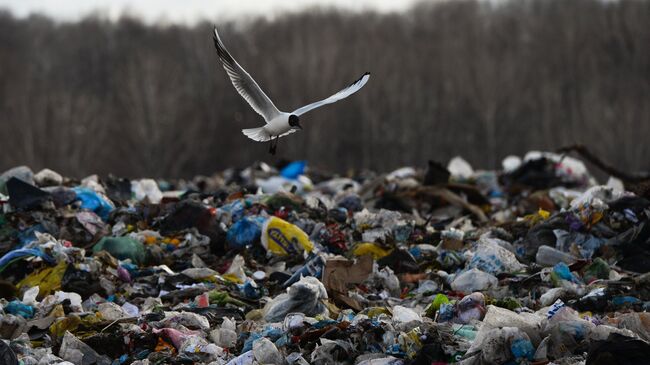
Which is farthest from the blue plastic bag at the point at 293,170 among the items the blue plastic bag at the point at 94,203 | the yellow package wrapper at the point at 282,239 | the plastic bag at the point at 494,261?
the plastic bag at the point at 494,261

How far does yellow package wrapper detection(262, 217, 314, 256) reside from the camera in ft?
23.6

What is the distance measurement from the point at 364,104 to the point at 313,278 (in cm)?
2897

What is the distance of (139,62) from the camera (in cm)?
3541

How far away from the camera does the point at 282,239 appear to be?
23.7 feet

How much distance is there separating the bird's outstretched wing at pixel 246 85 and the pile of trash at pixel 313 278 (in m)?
1.08

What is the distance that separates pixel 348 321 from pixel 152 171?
89.4 ft

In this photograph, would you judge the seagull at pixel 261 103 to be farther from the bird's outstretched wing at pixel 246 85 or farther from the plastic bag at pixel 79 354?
the plastic bag at pixel 79 354

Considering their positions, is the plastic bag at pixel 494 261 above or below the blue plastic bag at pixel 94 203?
below

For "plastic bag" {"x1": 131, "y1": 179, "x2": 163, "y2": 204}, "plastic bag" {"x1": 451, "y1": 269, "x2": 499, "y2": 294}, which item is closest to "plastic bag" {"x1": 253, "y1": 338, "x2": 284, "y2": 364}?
"plastic bag" {"x1": 451, "y1": 269, "x2": 499, "y2": 294}

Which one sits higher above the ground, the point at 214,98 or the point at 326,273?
the point at 326,273

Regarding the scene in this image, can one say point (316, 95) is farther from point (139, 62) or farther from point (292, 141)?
point (139, 62)

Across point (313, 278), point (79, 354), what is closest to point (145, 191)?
point (313, 278)

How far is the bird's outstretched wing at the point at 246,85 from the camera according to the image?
20.1 feet

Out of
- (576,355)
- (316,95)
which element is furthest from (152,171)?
(576,355)
